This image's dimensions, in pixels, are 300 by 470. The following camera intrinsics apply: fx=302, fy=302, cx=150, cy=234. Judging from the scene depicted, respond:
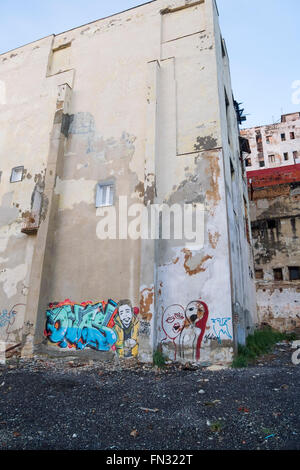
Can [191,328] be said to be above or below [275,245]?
below

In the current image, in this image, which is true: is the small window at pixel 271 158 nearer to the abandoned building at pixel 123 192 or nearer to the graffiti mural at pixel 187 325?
the abandoned building at pixel 123 192

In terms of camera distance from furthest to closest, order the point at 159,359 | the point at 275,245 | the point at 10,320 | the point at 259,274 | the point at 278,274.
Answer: the point at 259,274
the point at 275,245
the point at 278,274
the point at 10,320
the point at 159,359

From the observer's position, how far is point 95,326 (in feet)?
29.0

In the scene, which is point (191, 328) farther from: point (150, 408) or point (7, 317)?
point (7, 317)

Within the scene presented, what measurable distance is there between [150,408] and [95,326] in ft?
13.8

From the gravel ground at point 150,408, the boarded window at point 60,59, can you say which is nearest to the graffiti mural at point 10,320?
the gravel ground at point 150,408

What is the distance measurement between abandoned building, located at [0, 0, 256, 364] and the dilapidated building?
22.7 feet

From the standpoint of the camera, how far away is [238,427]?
4.05 meters

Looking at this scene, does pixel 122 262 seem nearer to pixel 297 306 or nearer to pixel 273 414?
pixel 273 414

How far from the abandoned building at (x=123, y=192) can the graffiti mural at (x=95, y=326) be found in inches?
1.4

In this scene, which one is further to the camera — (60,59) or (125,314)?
(60,59)

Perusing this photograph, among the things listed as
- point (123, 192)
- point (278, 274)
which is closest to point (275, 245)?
point (278, 274)

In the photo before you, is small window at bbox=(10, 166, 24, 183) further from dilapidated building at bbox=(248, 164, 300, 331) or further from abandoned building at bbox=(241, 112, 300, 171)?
abandoned building at bbox=(241, 112, 300, 171)
